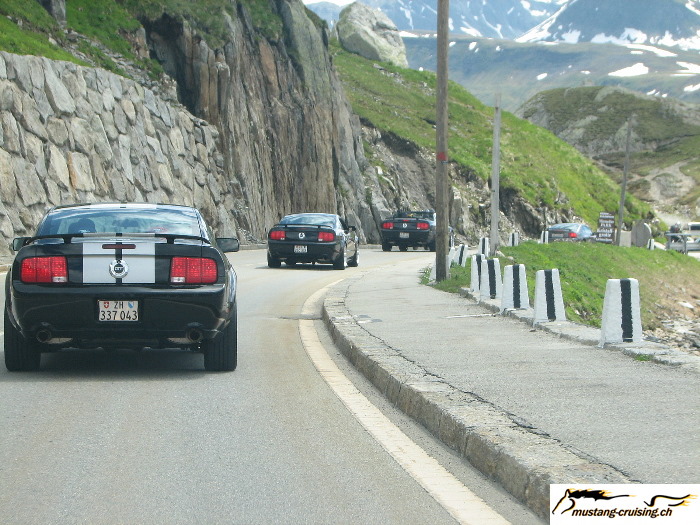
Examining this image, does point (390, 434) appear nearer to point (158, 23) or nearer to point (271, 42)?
point (158, 23)

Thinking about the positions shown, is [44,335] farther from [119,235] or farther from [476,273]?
[476,273]

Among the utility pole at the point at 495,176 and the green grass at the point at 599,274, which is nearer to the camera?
the utility pole at the point at 495,176

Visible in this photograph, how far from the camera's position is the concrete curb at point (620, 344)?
28.3 ft

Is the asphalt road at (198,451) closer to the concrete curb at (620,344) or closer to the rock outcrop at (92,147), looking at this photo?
the concrete curb at (620,344)

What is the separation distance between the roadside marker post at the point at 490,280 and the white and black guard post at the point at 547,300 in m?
3.30


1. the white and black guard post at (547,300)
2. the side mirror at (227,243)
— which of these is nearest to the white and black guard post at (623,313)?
the white and black guard post at (547,300)

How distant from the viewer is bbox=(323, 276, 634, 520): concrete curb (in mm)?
4861

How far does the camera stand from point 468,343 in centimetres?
1038

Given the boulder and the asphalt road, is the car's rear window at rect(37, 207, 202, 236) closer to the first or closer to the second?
the asphalt road

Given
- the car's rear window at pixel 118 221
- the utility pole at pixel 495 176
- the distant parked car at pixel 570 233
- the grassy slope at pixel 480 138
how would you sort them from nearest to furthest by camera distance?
the car's rear window at pixel 118 221 → the utility pole at pixel 495 176 → the distant parked car at pixel 570 233 → the grassy slope at pixel 480 138

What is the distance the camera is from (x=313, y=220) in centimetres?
2681

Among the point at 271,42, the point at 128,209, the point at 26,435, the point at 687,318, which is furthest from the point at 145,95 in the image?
the point at 26,435

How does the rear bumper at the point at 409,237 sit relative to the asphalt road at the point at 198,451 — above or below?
above

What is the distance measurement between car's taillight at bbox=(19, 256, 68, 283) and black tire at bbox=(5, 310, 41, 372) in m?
0.54
